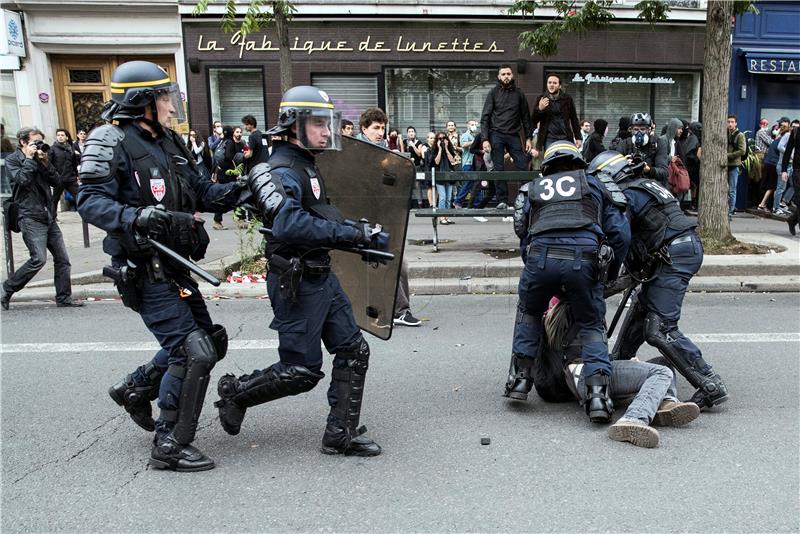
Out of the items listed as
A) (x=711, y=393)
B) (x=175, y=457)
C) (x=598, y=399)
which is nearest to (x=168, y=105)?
(x=175, y=457)

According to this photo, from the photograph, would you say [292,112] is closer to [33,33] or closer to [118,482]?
[118,482]

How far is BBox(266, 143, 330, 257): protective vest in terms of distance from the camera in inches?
145

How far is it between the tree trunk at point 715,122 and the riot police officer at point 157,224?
738 centimetres

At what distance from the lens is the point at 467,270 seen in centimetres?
869

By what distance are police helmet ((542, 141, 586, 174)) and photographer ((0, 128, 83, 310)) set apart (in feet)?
18.2

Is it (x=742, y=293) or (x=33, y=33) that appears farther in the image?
(x=33, y=33)

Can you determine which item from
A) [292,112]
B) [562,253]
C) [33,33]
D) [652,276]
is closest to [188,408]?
[292,112]

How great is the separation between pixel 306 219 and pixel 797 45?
15.2 meters

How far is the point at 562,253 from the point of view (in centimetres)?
414

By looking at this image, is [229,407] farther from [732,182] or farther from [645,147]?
[732,182]

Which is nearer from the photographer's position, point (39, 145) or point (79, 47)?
point (39, 145)

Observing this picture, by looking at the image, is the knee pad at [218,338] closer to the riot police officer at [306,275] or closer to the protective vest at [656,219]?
the riot police officer at [306,275]

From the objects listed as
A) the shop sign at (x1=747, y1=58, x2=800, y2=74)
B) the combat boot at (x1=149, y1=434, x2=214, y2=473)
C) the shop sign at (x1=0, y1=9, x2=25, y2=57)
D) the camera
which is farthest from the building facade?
the combat boot at (x1=149, y1=434, x2=214, y2=473)

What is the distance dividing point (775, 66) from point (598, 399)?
13.6m
